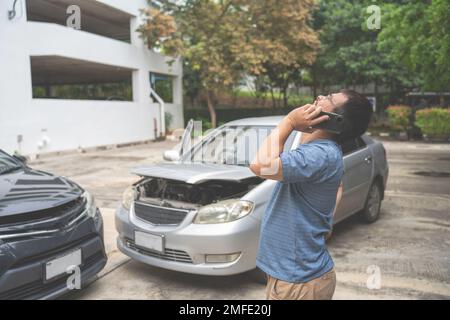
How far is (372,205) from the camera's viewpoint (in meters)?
6.12

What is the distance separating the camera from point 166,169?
14.0 feet

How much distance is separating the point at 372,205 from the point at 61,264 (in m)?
4.30

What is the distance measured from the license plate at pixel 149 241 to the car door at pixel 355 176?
213 cm

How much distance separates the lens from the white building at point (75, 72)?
1340cm

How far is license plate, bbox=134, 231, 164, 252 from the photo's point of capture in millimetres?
3865

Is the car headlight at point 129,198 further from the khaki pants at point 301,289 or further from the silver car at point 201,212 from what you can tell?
the khaki pants at point 301,289

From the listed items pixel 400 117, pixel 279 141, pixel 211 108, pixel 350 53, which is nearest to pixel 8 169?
pixel 279 141

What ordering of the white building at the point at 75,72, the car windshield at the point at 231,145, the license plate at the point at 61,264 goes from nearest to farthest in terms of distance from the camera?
the license plate at the point at 61,264 < the car windshield at the point at 231,145 < the white building at the point at 75,72

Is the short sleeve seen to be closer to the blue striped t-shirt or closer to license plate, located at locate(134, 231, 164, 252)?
the blue striped t-shirt

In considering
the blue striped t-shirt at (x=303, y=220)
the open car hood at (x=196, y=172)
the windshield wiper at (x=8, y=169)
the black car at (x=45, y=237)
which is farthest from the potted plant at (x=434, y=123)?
the blue striped t-shirt at (x=303, y=220)

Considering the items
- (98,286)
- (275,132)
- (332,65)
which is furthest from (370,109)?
(332,65)

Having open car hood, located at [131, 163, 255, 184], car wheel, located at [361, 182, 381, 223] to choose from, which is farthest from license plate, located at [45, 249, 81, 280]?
car wheel, located at [361, 182, 381, 223]

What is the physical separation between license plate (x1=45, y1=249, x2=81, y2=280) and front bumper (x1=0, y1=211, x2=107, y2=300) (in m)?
0.03

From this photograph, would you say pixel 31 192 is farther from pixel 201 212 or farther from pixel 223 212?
pixel 223 212
